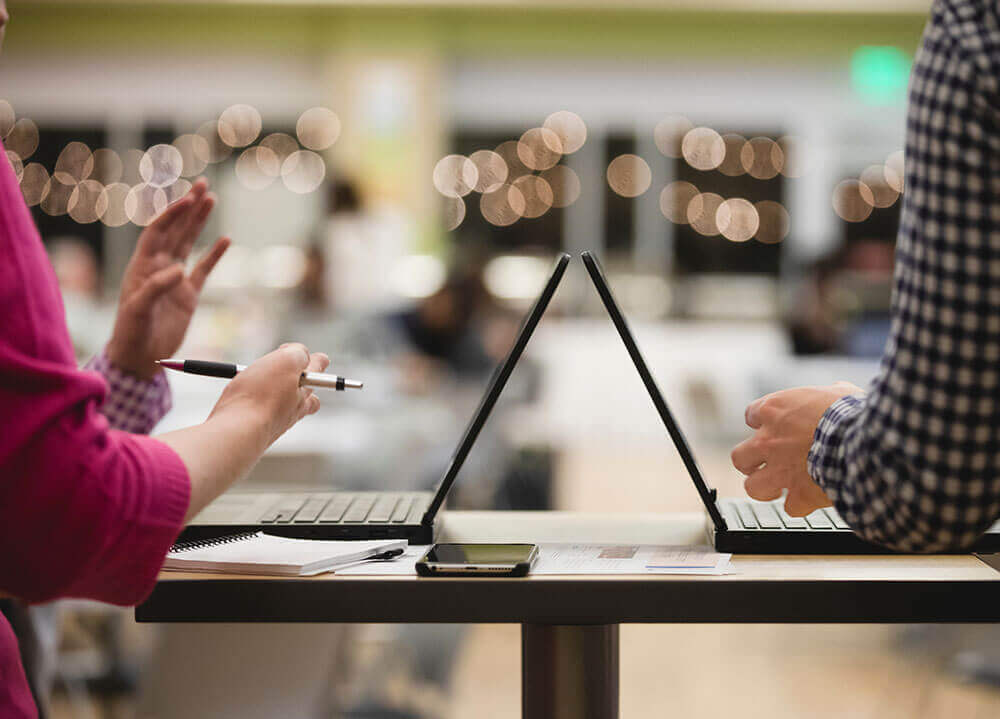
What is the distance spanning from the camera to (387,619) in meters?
1.00

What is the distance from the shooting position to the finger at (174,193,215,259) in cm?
135

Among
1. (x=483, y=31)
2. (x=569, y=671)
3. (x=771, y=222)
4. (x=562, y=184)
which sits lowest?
(x=771, y=222)

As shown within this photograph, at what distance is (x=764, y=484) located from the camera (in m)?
1.06

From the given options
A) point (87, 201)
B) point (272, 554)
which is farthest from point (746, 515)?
point (87, 201)

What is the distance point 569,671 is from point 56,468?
60 centimetres

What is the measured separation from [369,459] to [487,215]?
190 inches

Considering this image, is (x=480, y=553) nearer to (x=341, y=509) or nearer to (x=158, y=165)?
(x=341, y=509)

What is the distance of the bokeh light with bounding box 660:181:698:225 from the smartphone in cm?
775

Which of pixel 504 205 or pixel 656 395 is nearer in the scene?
pixel 656 395

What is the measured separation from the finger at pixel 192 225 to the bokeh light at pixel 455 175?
7101 mm

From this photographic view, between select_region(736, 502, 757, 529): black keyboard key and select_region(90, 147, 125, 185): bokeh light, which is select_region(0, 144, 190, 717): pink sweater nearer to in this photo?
select_region(736, 502, 757, 529): black keyboard key

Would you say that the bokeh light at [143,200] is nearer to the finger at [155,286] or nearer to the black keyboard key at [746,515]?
the finger at [155,286]

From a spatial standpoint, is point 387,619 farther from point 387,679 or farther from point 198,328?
point 198,328

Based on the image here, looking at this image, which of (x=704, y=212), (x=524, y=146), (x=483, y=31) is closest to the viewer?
(x=483, y=31)
